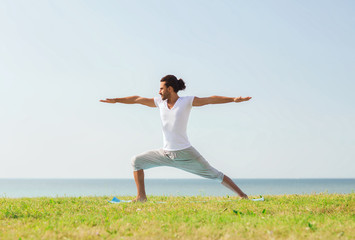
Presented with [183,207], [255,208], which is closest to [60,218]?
[183,207]

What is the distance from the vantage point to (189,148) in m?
8.77

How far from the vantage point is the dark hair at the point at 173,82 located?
9109 millimetres

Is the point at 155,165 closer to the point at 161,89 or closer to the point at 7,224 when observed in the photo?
the point at 161,89

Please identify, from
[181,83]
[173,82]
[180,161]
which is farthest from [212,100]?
[180,161]

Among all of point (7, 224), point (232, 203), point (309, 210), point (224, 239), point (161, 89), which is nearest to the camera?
point (224, 239)

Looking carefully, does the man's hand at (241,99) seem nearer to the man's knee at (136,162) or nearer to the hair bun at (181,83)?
the hair bun at (181,83)

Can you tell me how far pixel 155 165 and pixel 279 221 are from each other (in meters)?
3.70

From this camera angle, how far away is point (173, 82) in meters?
9.11

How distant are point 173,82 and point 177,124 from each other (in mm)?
1047

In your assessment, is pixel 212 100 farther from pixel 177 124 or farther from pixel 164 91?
pixel 164 91

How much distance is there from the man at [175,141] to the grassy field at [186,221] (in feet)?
3.30

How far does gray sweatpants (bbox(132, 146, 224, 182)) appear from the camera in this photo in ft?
28.8

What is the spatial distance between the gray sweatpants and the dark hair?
1.48 m

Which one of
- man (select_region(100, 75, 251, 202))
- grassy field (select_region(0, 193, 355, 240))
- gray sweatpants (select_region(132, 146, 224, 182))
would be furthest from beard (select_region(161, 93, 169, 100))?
grassy field (select_region(0, 193, 355, 240))
